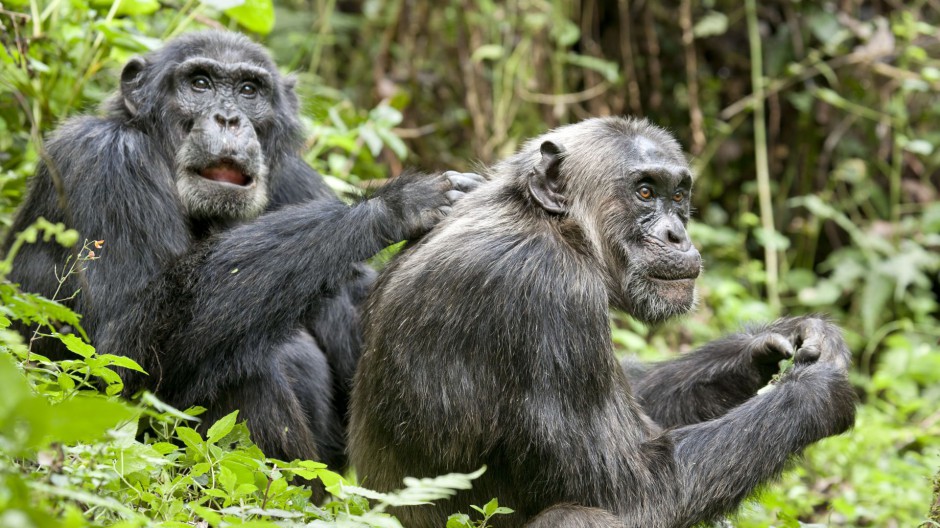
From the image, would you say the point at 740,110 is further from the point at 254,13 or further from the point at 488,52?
the point at 254,13

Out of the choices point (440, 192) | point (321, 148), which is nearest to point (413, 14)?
point (321, 148)

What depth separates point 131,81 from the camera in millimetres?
6250

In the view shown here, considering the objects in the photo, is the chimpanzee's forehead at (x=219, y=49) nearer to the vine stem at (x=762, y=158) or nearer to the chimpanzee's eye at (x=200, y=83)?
the chimpanzee's eye at (x=200, y=83)

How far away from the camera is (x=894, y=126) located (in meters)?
11.5

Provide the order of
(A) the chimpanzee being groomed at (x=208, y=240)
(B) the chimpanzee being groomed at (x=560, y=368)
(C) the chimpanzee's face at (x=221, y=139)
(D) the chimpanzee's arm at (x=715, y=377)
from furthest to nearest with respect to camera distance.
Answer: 1. (C) the chimpanzee's face at (x=221, y=139)
2. (D) the chimpanzee's arm at (x=715, y=377)
3. (A) the chimpanzee being groomed at (x=208, y=240)
4. (B) the chimpanzee being groomed at (x=560, y=368)

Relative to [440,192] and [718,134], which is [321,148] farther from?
[718,134]

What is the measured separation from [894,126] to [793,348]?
692cm

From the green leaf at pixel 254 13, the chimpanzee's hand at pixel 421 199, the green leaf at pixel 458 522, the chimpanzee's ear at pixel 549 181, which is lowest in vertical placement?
the green leaf at pixel 458 522

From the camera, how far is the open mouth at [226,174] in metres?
6.02

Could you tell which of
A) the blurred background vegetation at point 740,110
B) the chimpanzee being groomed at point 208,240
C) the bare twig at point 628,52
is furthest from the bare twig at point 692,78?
the chimpanzee being groomed at point 208,240

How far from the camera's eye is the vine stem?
10.6 meters

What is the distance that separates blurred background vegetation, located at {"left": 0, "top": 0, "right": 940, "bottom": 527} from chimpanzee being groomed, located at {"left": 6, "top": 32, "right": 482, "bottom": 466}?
2847 millimetres

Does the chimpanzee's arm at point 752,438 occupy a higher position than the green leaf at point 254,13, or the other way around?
the green leaf at point 254,13

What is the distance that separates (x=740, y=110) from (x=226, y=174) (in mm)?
7385
